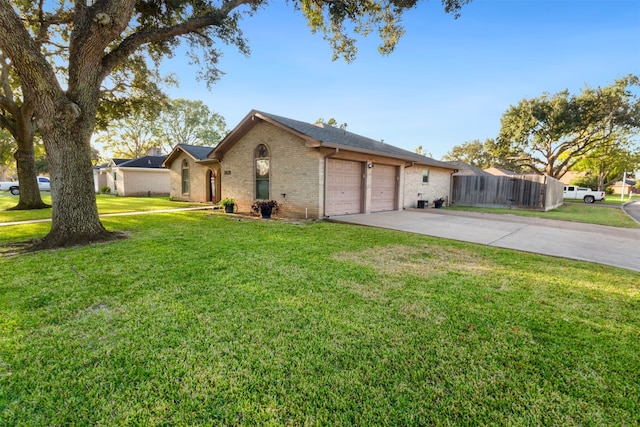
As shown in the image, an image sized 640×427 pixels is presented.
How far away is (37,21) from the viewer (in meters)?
10.2

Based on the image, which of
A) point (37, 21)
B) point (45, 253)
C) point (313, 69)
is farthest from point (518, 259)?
point (37, 21)

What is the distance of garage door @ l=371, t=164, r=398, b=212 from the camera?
42.9 feet

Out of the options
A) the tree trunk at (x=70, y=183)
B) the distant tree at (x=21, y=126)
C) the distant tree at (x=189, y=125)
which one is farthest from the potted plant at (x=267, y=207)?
the distant tree at (x=189, y=125)

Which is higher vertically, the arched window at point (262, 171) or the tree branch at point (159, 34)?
the tree branch at point (159, 34)

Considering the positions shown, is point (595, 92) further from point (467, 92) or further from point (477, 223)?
point (477, 223)

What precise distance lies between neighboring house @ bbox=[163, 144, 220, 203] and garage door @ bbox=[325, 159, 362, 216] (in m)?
9.12

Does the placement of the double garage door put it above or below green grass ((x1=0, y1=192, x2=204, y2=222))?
above

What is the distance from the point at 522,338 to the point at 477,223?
8721 mm

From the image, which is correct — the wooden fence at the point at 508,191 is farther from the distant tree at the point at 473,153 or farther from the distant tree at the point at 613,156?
the distant tree at the point at 473,153

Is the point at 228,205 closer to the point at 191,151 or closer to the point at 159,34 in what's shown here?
the point at 159,34

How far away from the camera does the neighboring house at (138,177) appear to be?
24.6 metres

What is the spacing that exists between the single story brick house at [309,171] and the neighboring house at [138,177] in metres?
14.5

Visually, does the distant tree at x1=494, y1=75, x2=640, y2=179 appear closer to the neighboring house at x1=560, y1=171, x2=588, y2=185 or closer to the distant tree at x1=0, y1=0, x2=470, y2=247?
the neighboring house at x1=560, y1=171, x2=588, y2=185

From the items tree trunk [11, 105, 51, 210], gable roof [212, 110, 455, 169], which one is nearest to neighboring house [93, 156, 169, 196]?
tree trunk [11, 105, 51, 210]
